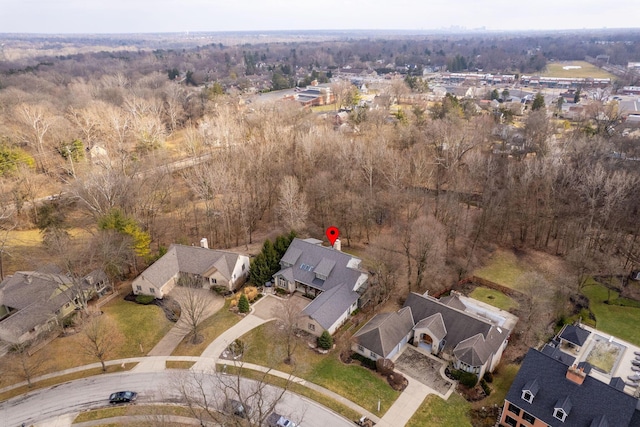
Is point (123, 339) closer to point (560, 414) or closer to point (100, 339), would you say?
point (100, 339)

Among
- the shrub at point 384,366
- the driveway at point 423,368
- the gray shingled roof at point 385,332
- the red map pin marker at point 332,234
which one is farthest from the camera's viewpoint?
the red map pin marker at point 332,234

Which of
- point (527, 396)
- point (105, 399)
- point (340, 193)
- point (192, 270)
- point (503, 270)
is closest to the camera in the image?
point (527, 396)

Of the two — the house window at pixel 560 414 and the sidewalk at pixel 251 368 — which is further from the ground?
the house window at pixel 560 414

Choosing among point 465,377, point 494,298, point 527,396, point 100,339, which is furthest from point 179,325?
point 494,298

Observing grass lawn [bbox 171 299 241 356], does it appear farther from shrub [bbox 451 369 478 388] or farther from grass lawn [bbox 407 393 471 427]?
shrub [bbox 451 369 478 388]

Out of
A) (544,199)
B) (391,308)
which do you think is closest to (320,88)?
(544,199)

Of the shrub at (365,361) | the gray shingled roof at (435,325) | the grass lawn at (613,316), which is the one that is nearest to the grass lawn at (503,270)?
the grass lawn at (613,316)

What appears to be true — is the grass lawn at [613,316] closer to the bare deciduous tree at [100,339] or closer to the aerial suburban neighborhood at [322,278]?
the aerial suburban neighborhood at [322,278]
